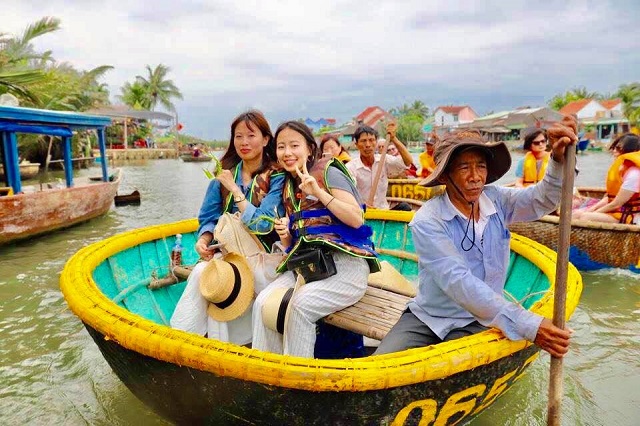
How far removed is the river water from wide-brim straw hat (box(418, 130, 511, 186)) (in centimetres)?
162

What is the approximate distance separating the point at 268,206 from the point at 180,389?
111 centimetres

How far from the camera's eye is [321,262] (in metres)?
2.45

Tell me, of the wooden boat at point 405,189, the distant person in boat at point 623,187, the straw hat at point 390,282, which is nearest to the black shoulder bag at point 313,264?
the straw hat at point 390,282

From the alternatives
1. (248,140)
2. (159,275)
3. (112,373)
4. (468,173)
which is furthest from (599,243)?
(112,373)

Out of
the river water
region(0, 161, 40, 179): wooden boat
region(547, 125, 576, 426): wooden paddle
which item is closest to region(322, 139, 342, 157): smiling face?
the river water

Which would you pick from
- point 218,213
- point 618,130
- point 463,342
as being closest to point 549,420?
point 463,342

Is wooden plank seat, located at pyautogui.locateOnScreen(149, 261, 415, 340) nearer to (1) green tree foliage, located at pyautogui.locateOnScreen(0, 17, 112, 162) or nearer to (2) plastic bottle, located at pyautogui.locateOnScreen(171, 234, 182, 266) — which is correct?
(2) plastic bottle, located at pyautogui.locateOnScreen(171, 234, 182, 266)

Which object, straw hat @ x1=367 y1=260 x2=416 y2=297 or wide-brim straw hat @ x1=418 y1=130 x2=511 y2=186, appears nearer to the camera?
wide-brim straw hat @ x1=418 y1=130 x2=511 y2=186

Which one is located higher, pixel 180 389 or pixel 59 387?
pixel 180 389

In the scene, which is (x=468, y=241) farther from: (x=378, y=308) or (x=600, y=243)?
(x=600, y=243)

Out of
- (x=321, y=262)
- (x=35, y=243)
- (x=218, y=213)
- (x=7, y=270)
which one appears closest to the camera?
(x=321, y=262)

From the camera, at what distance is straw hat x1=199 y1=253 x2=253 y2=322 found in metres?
2.65

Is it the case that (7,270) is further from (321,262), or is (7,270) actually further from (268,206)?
(321,262)

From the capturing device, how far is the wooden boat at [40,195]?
23.7 ft
